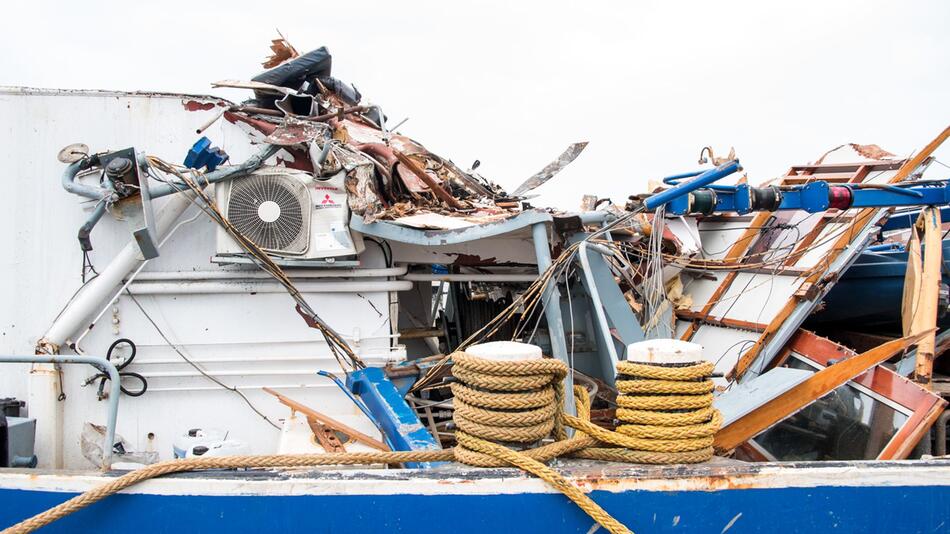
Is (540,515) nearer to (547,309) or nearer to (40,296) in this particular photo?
(547,309)

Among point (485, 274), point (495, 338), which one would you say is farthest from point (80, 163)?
point (495, 338)

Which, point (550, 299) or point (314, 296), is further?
point (314, 296)

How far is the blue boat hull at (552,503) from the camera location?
8.78 feet

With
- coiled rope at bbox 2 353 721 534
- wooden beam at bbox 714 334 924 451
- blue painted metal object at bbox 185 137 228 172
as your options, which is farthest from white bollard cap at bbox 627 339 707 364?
blue painted metal object at bbox 185 137 228 172

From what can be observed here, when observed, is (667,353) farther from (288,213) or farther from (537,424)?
(288,213)

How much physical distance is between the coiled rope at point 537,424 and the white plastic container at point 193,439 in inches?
48.8

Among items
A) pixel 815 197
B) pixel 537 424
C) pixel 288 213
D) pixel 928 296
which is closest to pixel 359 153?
pixel 288 213

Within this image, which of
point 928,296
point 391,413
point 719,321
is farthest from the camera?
point 719,321

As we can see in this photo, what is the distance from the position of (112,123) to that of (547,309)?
2925 millimetres

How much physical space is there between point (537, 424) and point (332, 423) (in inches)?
69.6

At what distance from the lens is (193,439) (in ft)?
13.0

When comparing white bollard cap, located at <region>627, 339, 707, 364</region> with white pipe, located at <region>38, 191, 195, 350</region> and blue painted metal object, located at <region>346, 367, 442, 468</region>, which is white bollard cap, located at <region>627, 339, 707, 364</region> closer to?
blue painted metal object, located at <region>346, 367, 442, 468</region>

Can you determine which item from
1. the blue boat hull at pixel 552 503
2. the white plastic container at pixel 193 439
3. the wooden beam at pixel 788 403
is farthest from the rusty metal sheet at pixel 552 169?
the blue boat hull at pixel 552 503

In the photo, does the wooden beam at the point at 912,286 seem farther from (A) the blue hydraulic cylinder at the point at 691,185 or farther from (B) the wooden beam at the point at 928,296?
(A) the blue hydraulic cylinder at the point at 691,185
